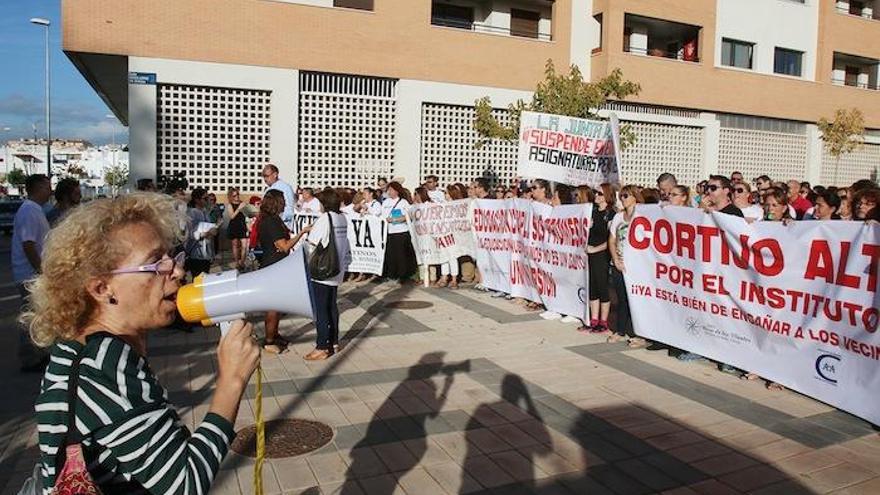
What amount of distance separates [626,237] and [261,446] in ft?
20.4

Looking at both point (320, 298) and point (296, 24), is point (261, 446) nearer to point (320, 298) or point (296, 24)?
point (320, 298)

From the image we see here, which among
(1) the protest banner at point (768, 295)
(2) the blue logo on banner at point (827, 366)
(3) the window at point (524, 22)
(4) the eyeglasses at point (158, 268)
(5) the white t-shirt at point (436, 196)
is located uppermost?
(3) the window at point (524, 22)

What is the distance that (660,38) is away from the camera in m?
28.3

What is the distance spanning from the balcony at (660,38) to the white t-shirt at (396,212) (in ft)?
52.6

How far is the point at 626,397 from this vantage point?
612 centimetres

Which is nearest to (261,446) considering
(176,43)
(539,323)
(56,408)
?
(56,408)

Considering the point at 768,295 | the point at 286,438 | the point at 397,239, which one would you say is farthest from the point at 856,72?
the point at 286,438

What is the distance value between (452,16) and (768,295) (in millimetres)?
20117

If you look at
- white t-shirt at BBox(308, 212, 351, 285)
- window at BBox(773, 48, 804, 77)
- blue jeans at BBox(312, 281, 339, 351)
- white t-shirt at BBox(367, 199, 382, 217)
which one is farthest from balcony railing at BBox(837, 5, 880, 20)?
blue jeans at BBox(312, 281, 339, 351)

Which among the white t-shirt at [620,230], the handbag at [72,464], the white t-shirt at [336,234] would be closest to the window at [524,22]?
the white t-shirt at [620,230]

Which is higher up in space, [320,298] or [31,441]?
[320,298]

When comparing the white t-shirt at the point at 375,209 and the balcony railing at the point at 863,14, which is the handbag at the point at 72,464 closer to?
the white t-shirt at the point at 375,209

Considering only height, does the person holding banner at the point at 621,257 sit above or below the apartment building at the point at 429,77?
below

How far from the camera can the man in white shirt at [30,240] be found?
674 centimetres
